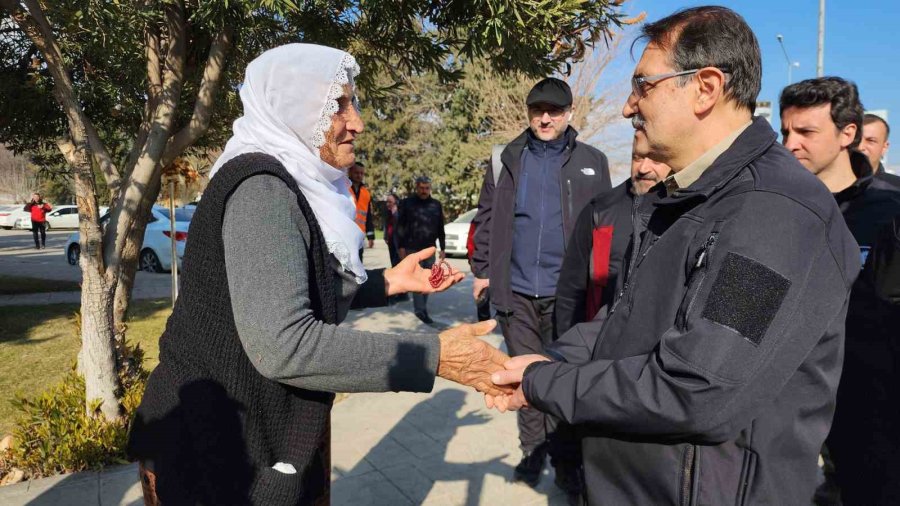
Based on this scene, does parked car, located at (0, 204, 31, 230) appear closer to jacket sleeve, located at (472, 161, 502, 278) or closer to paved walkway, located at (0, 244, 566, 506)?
paved walkway, located at (0, 244, 566, 506)

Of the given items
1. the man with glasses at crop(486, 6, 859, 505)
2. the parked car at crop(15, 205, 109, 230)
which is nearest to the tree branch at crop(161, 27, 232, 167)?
the man with glasses at crop(486, 6, 859, 505)

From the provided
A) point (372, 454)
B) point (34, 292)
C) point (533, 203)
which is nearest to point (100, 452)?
point (372, 454)

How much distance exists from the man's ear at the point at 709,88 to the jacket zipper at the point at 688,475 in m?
0.85

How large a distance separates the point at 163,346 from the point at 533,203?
9.01ft

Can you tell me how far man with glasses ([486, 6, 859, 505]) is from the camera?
127 cm

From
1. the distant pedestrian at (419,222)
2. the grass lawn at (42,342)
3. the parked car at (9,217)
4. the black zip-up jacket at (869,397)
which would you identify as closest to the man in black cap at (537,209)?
the black zip-up jacket at (869,397)

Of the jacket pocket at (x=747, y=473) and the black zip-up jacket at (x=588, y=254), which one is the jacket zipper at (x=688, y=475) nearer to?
the jacket pocket at (x=747, y=473)

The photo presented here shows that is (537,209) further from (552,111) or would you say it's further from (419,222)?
(419,222)

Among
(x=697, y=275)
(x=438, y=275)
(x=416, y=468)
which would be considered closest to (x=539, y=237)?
(x=438, y=275)

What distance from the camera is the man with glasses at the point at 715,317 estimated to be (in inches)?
50.2

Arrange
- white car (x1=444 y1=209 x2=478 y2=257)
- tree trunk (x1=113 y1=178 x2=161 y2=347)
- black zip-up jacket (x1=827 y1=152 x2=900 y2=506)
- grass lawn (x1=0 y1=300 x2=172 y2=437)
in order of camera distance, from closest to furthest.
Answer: black zip-up jacket (x1=827 y1=152 x2=900 y2=506), tree trunk (x1=113 y1=178 x2=161 y2=347), grass lawn (x1=0 y1=300 x2=172 y2=437), white car (x1=444 y1=209 x2=478 y2=257)

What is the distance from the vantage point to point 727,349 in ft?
4.15

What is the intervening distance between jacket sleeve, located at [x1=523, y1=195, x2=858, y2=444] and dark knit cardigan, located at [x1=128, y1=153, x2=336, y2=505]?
90cm

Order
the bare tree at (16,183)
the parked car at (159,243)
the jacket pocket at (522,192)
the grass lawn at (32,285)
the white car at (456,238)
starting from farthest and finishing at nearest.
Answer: the bare tree at (16,183), the white car at (456,238), the parked car at (159,243), the grass lawn at (32,285), the jacket pocket at (522,192)
